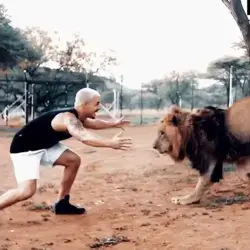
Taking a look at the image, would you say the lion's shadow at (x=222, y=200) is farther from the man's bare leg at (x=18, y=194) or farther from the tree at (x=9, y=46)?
the tree at (x=9, y=46)

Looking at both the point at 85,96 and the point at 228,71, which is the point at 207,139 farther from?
the point at 228,71

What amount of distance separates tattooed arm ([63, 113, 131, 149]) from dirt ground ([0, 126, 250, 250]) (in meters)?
0.80

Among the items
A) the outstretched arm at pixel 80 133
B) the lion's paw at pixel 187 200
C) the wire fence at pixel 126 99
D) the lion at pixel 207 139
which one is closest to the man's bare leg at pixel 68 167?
the outstretched arm at pixel 80 133

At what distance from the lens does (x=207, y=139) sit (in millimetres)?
6602

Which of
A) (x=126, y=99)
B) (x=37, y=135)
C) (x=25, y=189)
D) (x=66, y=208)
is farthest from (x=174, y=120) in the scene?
(x=126, y=99)

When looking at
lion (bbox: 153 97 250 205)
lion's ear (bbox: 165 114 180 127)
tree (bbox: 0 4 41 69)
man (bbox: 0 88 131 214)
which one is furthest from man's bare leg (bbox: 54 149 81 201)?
tree (bbox: 0 4 41 69)

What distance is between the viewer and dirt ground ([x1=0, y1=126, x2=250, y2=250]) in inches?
195

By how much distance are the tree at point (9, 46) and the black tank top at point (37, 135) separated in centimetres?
2137

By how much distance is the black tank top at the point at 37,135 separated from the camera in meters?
5.80

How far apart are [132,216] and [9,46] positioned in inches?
870

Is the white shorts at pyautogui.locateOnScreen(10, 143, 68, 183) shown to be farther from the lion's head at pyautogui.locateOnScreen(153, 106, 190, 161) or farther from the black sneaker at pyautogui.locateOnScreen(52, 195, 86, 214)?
the lion's head at pyautogui.locateOnScreen(153, 106, 190, 161)

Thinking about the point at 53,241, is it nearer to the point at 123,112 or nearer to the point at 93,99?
the point at 93,99

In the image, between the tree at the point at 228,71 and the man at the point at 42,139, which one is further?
the tree at the point at 228,71

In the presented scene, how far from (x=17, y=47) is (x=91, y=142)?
76.6ft
